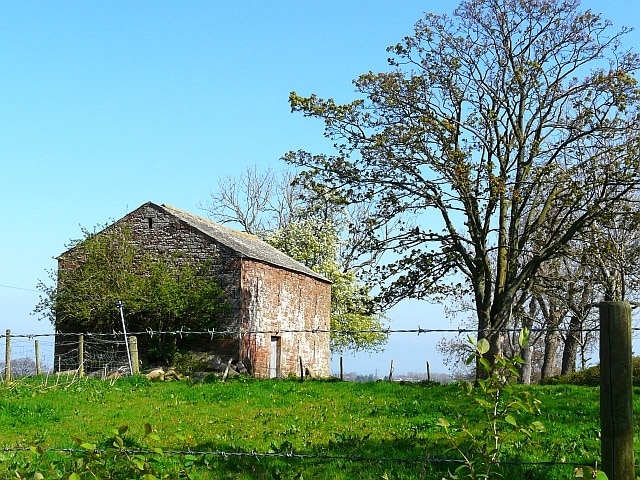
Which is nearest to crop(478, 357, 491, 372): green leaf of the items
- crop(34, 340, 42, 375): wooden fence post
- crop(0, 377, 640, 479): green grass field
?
crop(0, 377, 640, 479): green grass field

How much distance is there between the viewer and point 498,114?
25109 mm

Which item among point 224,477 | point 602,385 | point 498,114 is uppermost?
point 498,114

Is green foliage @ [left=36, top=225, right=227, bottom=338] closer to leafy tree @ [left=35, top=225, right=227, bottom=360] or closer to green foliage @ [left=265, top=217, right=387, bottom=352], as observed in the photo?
leafy tree @ [left=35, top=225, right=227, bottom=360]

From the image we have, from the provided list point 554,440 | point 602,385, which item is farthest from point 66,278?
point 602,385

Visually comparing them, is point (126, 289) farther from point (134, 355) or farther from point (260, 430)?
point (260, 430)

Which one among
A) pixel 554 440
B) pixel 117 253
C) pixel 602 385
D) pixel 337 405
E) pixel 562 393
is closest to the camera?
pixel 602 385

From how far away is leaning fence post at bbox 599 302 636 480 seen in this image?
4.90 metres

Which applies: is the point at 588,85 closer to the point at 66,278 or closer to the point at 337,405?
the point at 337,405

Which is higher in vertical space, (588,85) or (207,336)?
(588,85)

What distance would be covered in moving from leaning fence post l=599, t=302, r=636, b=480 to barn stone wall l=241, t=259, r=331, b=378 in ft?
77.6

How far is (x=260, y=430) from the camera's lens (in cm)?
1230

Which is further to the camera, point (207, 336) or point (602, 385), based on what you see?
point (207, 336)

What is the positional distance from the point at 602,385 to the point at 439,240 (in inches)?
802

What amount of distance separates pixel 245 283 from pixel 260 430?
1970 cm
